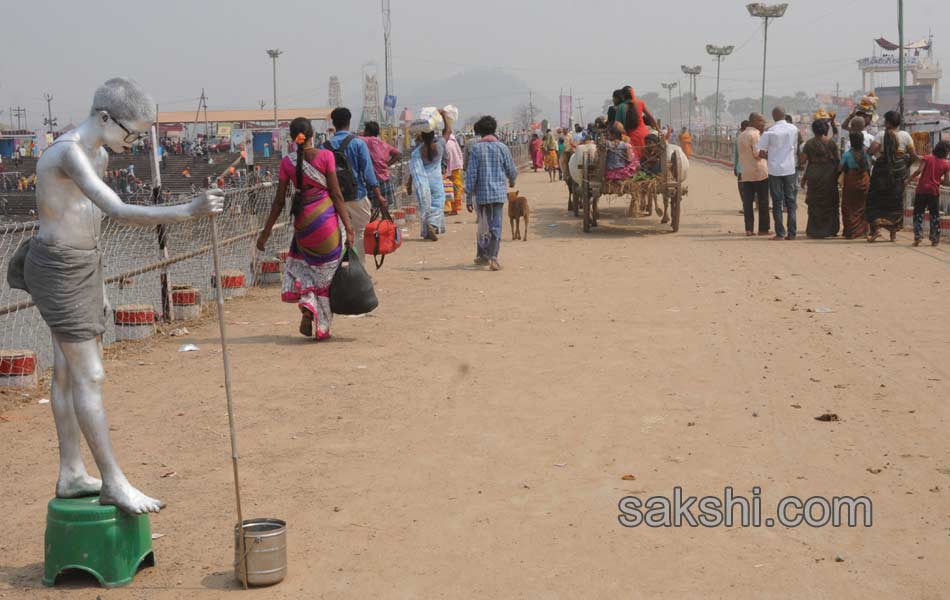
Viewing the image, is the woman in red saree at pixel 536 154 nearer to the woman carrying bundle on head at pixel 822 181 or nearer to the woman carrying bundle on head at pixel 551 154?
the woman carrying bundle on head at pixel 551 154

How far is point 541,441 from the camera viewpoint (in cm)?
612

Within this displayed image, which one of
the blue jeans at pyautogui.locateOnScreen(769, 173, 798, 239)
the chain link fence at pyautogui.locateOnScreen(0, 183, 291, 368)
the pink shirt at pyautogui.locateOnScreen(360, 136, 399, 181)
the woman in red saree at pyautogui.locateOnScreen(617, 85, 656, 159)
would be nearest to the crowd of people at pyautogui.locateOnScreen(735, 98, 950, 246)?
the blue jeans at pyautogui.locateOnScreen(769, 173, 798, 239)

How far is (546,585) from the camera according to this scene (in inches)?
168

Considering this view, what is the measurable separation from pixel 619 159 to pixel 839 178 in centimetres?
305

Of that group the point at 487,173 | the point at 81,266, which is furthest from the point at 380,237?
the point at 81,266

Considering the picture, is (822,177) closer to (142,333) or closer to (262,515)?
(142,333)

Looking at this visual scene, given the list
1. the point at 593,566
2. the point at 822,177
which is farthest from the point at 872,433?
the point at 822,177

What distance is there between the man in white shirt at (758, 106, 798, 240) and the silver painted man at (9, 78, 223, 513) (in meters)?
11.5

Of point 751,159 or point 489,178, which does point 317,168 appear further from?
point 751,159

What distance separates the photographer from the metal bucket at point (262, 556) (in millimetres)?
4230

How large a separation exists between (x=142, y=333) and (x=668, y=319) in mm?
4437

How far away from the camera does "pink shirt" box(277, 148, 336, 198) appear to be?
8539 mm

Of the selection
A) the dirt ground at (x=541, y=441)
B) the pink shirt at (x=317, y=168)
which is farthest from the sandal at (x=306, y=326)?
the pink shirt at (x=317, y=168)

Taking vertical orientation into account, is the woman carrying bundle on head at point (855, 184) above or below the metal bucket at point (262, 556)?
above
